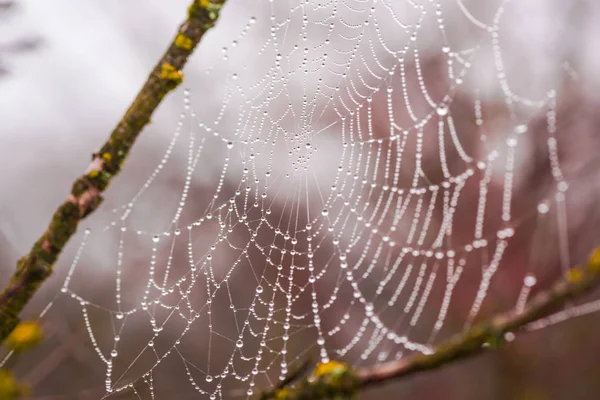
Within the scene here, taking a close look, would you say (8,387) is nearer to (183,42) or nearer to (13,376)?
(13,376)

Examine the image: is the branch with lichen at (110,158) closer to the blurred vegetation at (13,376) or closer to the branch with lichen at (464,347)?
the blurred vegetation at (13,376)

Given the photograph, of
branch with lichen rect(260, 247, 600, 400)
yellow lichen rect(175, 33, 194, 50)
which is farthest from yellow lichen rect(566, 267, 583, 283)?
yellow lichen rect(175, 33, 194, 50)

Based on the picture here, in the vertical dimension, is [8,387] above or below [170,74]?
below

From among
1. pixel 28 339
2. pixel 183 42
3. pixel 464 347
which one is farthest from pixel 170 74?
pixel 464 347

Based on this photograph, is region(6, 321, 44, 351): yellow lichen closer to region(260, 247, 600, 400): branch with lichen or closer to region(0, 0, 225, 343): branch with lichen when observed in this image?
region(0, 0, 225, 343): branch with lichen

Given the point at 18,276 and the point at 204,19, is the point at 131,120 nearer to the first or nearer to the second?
the point at 204,19

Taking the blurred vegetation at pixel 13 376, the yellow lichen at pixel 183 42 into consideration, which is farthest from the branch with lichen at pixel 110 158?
the blurred vegetation at pixel 13 376

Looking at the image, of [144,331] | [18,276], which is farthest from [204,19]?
[144,331]
